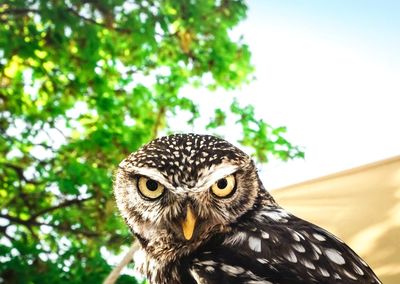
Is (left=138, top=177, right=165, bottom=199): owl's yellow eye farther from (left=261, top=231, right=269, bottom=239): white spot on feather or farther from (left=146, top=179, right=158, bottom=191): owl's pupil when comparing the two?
(left=261, top=231, right=269, bottom=239): white spot on feather

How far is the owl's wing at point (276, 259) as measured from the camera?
72 cm

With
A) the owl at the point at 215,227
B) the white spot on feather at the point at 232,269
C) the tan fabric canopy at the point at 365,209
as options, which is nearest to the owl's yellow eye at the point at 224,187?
the owl at the point at 215,227

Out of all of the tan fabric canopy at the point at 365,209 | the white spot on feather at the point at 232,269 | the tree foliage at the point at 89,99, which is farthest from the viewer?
the tree foliage at the point at 89,99

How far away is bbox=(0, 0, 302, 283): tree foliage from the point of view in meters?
2.55

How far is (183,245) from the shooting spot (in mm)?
791

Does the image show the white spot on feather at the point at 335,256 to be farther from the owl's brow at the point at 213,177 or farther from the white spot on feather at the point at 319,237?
the owl's brow at the point at 213,177

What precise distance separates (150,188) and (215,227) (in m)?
0.13

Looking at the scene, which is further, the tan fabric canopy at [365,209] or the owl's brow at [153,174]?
the tan fabric canopy at [365,209]

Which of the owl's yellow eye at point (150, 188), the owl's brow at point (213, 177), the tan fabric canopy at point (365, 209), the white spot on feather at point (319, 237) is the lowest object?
the white spot on feather at point (319, 237)

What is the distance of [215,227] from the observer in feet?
2.60

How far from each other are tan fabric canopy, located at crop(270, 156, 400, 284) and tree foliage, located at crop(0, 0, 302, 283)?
1.18m

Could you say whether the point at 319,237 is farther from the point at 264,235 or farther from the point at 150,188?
the point at 150,188

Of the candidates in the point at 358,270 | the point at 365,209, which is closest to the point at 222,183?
the point at 358,270

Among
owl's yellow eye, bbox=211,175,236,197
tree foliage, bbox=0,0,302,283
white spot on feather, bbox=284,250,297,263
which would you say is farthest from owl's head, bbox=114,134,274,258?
tree foliage, bbox=0,0,302,283
